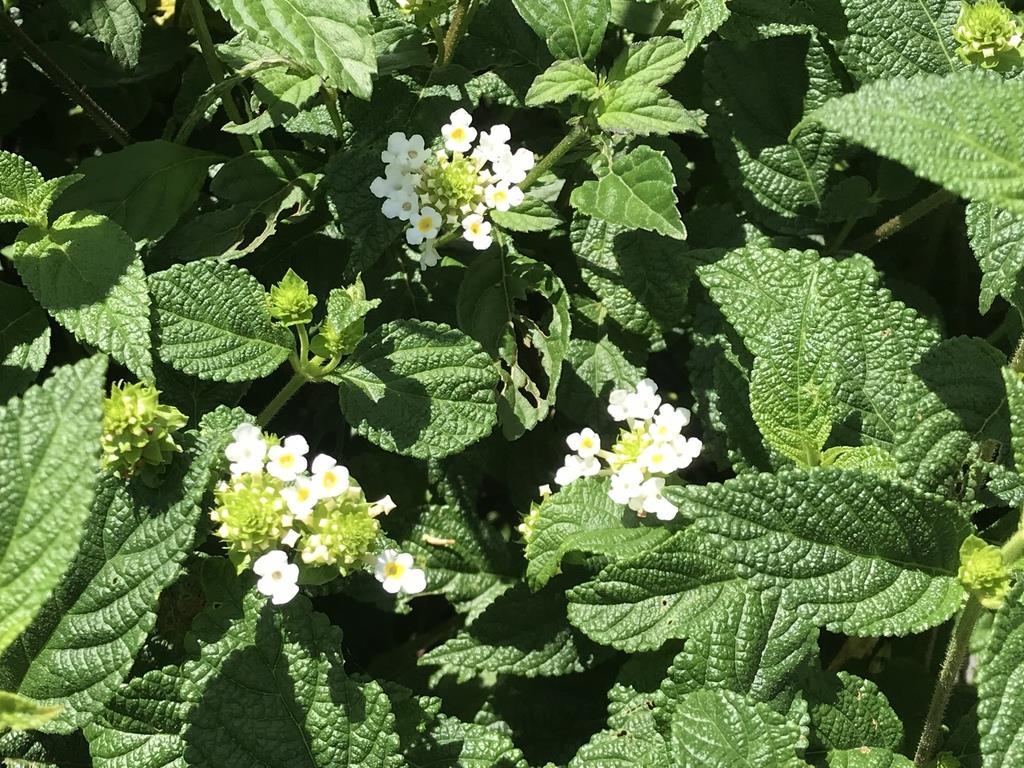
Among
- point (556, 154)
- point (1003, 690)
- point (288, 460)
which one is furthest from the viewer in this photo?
point (556, 154)

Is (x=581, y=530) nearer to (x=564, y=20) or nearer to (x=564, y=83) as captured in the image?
(x=564, y=83)

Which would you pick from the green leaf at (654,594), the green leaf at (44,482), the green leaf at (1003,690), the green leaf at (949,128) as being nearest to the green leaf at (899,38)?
the green leaf at (949,128)

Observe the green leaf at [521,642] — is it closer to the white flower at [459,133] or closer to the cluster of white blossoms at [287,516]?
the cluster of white blossoms at [287,516]

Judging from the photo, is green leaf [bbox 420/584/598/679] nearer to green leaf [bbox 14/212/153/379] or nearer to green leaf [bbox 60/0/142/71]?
green leaf [bbox 14/212/153/379]

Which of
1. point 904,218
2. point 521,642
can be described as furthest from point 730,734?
Result: point 904,218

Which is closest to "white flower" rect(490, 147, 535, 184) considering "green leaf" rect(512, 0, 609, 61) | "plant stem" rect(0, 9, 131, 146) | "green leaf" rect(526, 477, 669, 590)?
"green leaf" rect(512, 0, 609, 61)
